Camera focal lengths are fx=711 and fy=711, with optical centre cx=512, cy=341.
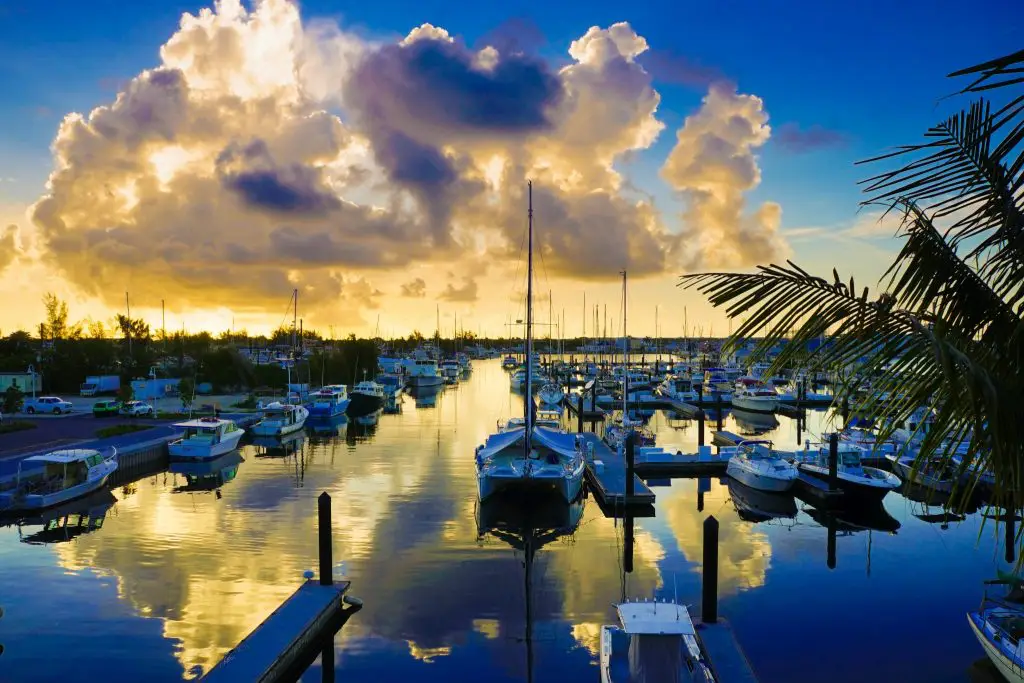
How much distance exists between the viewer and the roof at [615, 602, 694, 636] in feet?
40.0

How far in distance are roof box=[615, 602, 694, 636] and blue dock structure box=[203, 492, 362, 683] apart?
6935 mm

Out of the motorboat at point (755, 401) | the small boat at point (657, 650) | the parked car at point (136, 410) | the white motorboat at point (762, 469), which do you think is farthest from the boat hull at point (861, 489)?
the parked car at point (136, 410)

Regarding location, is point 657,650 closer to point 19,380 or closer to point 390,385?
point 19,380

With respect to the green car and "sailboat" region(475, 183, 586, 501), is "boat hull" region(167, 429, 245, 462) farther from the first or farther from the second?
"sailboat" region(475, 183, 586, 501)

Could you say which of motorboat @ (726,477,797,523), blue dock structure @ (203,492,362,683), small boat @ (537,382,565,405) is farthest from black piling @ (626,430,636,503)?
small boat @ (537,382,565,405)

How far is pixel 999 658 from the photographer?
1464cm

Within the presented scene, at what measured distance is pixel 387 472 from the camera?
38625mm

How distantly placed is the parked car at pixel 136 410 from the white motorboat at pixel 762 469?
40.3 m

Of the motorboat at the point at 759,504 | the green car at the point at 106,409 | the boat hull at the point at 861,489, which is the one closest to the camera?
the motorboat at the point at 759,504

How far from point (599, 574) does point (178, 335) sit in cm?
13399

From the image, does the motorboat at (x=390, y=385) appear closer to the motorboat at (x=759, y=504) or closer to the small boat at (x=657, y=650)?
the motorboat at (x=759, y=504)

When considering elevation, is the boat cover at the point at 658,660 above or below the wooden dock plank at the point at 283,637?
above

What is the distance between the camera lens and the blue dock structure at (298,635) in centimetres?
1365

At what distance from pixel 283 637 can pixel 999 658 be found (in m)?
14.9
